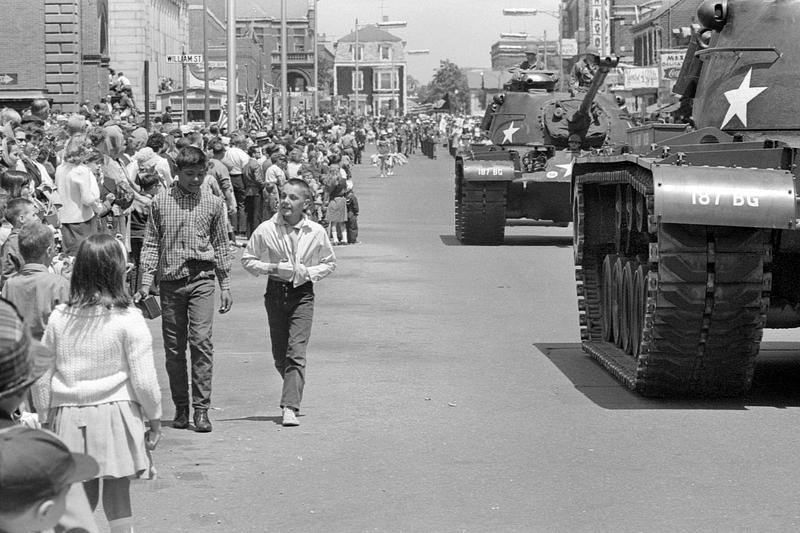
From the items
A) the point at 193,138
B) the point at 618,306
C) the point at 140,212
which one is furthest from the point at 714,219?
the point at 193,138

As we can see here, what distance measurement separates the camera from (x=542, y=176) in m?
24.1

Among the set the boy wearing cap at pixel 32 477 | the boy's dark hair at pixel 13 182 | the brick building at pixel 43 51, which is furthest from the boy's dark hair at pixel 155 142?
the brick building at pixel 43 51

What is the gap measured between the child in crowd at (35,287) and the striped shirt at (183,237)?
5.40 ft

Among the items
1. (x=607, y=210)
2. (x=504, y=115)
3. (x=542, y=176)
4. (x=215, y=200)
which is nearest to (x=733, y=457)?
(x=215, y=200)

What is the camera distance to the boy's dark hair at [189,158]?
9406 millimetres

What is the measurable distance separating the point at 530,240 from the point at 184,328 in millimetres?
16533

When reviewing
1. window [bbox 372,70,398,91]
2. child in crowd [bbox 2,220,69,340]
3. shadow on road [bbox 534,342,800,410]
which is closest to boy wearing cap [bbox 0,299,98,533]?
child in crowd [bbox 2,220,69,340]

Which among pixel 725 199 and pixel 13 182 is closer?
pixel 725 199

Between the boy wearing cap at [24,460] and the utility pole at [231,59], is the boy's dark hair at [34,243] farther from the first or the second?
the utility pole at [231,59]

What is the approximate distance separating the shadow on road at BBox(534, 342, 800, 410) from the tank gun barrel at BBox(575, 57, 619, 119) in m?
5.67

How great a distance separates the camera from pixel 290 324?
9742 millimetres

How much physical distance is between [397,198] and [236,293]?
22083mm

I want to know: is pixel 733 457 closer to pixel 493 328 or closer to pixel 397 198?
pixel 493 328

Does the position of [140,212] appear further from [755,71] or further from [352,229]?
[352,229]
